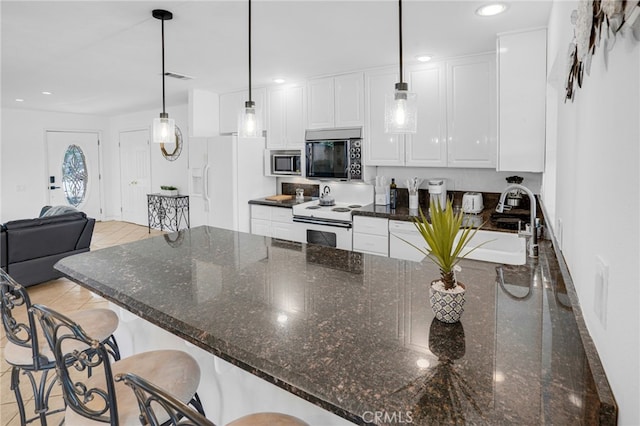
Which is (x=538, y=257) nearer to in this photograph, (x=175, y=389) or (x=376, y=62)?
(x=175, y=389)

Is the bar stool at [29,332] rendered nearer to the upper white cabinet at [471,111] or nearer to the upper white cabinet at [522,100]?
the upper white cabinet at [522,100]

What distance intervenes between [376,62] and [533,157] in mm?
1769

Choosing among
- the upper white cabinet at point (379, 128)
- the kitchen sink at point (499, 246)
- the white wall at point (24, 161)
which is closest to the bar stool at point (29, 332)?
the kitchen sink at point (499, 246)

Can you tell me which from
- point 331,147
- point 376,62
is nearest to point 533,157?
point 376,62

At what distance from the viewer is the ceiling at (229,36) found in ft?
8.26

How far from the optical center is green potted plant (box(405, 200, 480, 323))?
115cm

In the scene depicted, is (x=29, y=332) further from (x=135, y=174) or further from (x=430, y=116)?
(x=135, y=174)

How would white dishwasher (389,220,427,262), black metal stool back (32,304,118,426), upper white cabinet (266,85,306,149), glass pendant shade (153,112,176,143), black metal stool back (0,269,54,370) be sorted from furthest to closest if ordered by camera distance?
upper white cabinet (266,85,306,149), white dishwasher (389,220,427,262), glass pendant shade (153,112,176,143), black metal stool back (0,269,54,370), black metal stool back (32,304,118,426)

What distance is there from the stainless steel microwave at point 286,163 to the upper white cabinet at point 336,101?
1.52 feet

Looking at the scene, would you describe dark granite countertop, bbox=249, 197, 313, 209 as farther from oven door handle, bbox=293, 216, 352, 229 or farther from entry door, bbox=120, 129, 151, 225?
entry door, bbox=120, 129, 151, 225

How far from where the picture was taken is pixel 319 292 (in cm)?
157

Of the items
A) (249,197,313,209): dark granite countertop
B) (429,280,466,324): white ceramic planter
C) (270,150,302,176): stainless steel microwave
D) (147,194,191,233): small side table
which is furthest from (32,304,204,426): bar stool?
(147,194,191,233): small side table

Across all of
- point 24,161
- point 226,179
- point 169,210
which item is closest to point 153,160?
point 169,210
